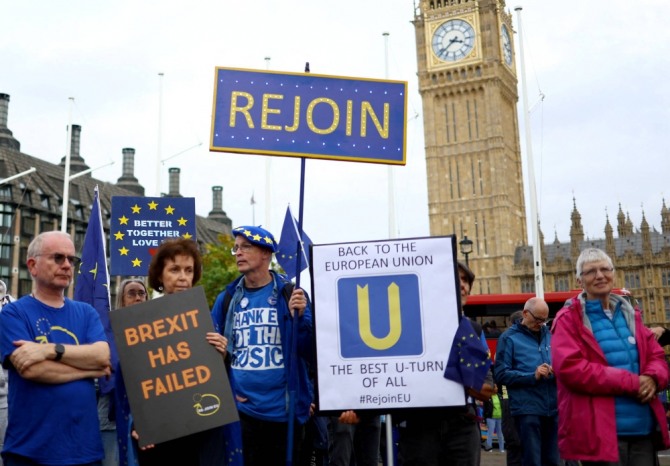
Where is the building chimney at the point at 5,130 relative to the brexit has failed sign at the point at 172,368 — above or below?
above

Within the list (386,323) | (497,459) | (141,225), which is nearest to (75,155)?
(141,225)

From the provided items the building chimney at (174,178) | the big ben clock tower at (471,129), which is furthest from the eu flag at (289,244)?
the building chimney at (174,178)

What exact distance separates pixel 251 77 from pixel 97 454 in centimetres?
297

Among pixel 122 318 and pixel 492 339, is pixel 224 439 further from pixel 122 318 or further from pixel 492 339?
pixel 492 339

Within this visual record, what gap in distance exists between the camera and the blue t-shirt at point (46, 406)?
12.3 ft

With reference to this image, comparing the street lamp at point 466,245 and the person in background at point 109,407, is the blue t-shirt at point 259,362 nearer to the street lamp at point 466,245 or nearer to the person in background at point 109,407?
the person in background at point 109,407

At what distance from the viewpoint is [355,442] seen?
8234 millimetres

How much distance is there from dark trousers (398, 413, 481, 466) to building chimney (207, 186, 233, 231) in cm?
9207

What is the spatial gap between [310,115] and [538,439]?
13.0 ft

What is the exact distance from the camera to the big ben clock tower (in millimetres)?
72188

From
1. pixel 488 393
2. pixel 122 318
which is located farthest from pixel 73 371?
pixel 488 393

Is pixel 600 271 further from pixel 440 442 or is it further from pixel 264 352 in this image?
pixel 264 352

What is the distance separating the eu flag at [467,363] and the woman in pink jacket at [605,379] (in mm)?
582

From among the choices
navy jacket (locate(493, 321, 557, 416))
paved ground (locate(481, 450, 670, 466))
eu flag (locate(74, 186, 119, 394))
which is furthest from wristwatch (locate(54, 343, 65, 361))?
paved ground (locate(481, 450, 670, 466))
